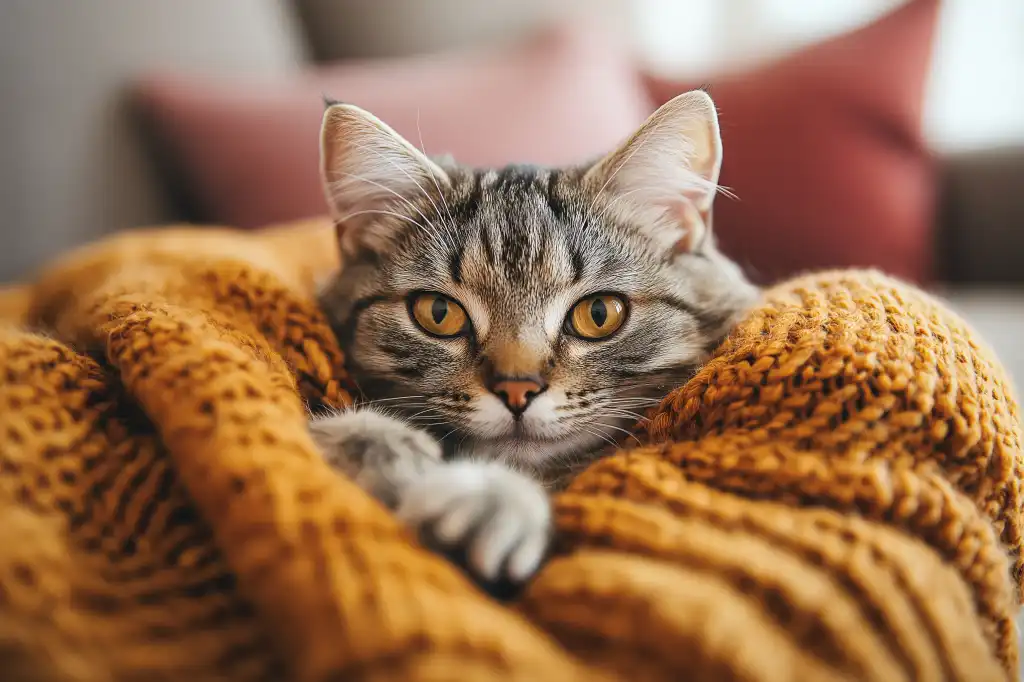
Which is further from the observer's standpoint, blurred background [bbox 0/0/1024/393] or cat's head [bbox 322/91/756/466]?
blurred background [bbox 0/0/1024/393]

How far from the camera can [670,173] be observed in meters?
0.80

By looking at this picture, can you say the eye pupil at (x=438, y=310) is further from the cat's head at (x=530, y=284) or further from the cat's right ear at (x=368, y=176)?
the cat's right ear at (x=368, y=176)

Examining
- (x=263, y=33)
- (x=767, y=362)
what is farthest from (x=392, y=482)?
(x=263, y=33)

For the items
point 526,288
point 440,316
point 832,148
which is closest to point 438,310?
point 440,316

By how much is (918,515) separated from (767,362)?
0.16 metres

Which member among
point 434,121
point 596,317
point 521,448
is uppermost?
point 434,121

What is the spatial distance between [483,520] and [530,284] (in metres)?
0.33

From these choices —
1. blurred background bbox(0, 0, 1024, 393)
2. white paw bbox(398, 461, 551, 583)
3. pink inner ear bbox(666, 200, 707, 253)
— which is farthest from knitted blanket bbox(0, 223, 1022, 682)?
blurred background bbox(0, 0, 1024, 393)

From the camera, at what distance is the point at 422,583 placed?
42 cm

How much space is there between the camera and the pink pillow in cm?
130

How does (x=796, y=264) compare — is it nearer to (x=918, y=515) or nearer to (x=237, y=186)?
(x=918, y=515)

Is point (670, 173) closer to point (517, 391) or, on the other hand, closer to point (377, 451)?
point (517, 391)

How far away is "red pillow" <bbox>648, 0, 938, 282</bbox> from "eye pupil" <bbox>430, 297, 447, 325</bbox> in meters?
0.80

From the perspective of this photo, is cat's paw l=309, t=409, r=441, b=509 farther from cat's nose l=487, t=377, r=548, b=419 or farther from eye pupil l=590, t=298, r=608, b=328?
eye pupil l=590, t=298, r=608, b=328
